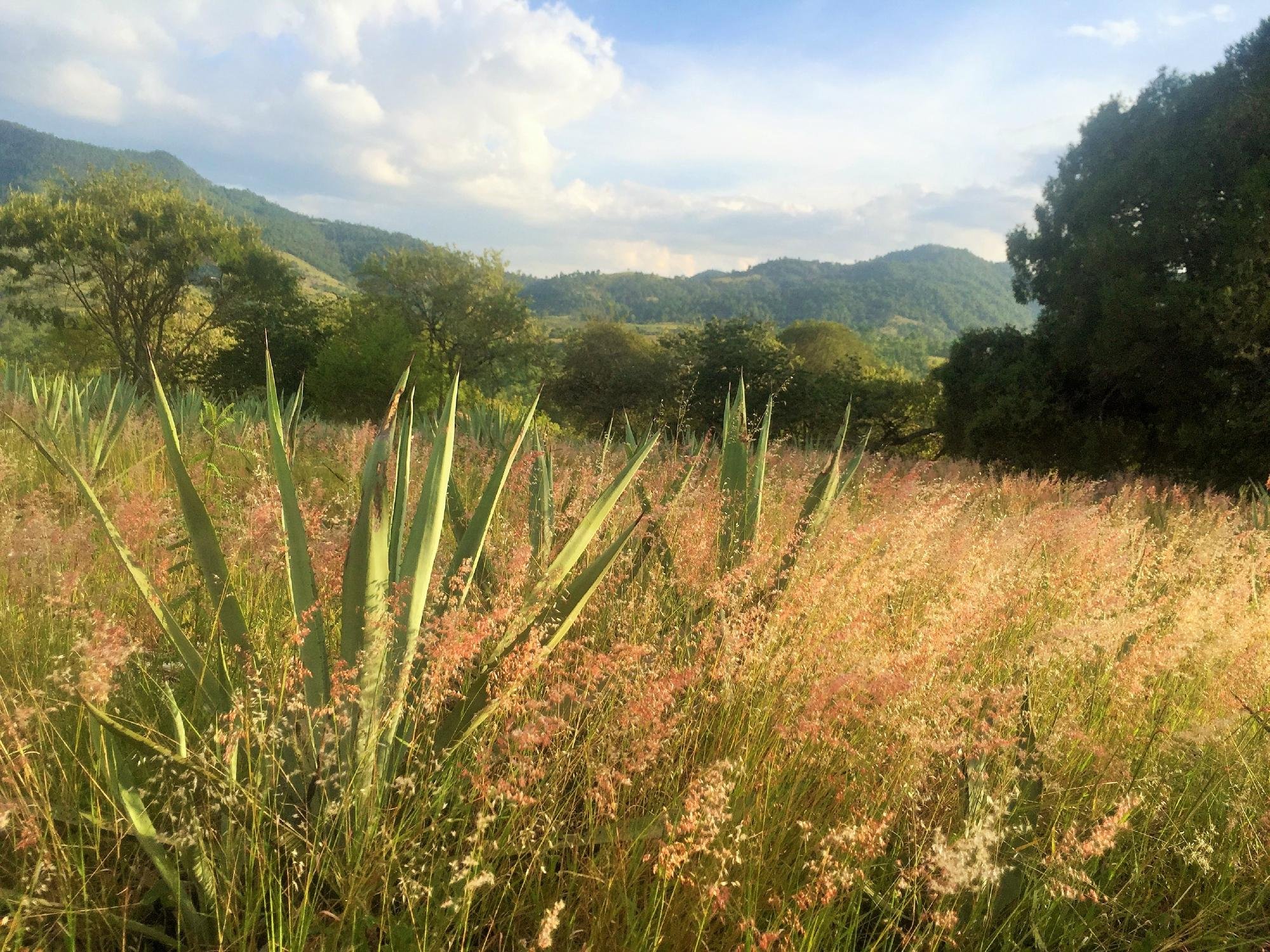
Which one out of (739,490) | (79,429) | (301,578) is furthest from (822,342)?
(301,578)

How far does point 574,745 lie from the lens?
61.1 inches

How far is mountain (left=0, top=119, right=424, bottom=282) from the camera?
138 meters

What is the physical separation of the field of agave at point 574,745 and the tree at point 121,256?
2402cm

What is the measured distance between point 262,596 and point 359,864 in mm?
1181

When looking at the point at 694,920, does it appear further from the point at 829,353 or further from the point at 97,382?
the point at 829,353

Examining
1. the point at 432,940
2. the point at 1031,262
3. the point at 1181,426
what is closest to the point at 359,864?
the point at 432,940

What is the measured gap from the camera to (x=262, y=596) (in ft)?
6.73

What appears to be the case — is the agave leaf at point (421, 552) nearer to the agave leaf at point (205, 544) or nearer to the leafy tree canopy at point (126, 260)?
the agave leaf at point (205, 544)

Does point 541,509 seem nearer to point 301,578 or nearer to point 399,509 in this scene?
point 399,509

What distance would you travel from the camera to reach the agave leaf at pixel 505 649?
137 cm

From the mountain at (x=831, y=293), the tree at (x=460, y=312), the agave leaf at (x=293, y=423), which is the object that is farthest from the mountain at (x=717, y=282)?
the agave leaf at (x=293, y=423)

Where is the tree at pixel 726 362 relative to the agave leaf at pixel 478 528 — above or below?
above

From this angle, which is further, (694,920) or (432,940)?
(694,920)

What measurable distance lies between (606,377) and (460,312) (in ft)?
39.8
